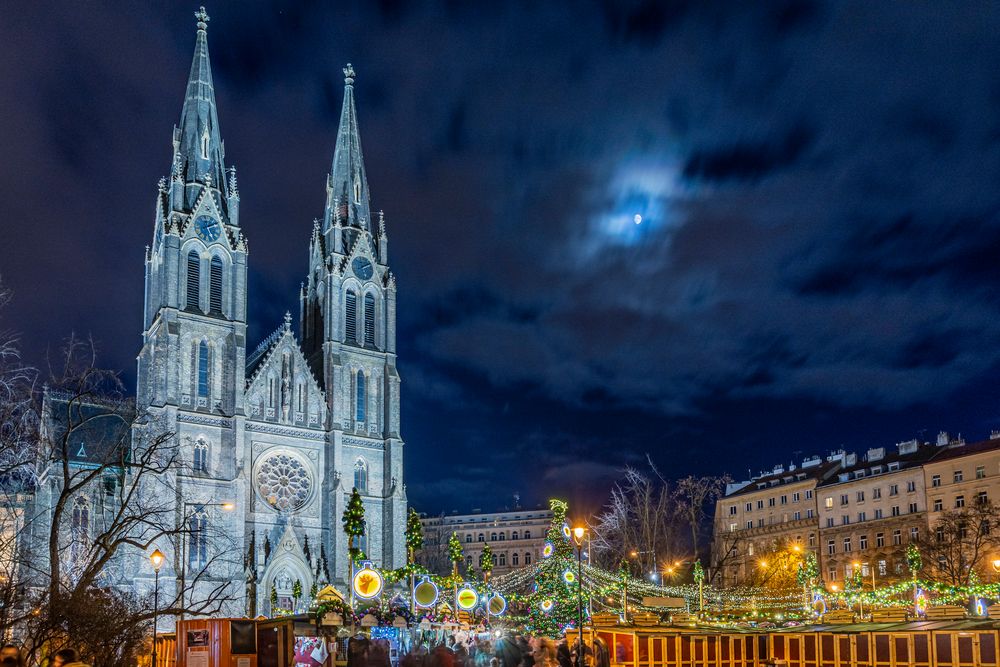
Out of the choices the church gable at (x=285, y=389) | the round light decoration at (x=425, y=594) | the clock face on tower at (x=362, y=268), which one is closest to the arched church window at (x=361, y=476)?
the church gable at (x=285, y=389)

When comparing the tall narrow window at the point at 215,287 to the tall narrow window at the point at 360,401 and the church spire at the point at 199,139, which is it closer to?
the church spire at the point at 199,139

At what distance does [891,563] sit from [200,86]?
63294 mm

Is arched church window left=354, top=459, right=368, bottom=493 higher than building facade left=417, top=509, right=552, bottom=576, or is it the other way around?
arched church window left=354, top=459, right=368, bottom=493

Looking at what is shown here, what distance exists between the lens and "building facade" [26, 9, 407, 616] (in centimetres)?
6019

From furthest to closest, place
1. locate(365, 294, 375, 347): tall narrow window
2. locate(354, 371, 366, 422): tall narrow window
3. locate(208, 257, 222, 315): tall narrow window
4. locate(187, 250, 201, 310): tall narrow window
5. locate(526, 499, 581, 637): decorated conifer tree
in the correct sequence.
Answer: locate(365, 294, 375, 347): tall narrow window, locate(354, 371, 366, 422): tall narrow window, locate(208, 257, 222, 315): tall narrow window, locate(187, 250, 201, 310): tall narrow window, locate(526, 499, 581, 637): decorated conifer tree

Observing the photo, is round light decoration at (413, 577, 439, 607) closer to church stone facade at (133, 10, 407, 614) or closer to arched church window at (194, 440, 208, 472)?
church stone facade at (133, 10, 407, 614)

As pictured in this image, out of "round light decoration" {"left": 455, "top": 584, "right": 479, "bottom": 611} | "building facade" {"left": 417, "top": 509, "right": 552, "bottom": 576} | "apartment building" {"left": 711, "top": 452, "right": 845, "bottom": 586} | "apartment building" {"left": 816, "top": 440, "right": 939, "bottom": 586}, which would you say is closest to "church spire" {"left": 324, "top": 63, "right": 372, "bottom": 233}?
"apartment building" {"left": 711, "top": 452, "right": 845, "bottom": 586}

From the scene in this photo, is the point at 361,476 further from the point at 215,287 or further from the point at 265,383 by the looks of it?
the point at 215,287

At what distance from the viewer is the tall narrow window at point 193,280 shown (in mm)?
63438

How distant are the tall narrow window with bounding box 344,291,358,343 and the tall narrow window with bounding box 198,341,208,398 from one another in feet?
34.8

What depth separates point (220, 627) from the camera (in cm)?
2030

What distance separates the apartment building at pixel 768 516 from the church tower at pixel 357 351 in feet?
98.9

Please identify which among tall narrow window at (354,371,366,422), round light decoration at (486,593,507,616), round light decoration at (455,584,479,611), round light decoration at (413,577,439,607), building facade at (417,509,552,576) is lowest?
building facade at (417,509,552,576)

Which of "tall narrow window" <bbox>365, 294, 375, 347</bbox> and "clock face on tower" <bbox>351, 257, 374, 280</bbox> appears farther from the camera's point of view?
"clock face on tower" <bbox>351, 257, 374, 280</bbox>
